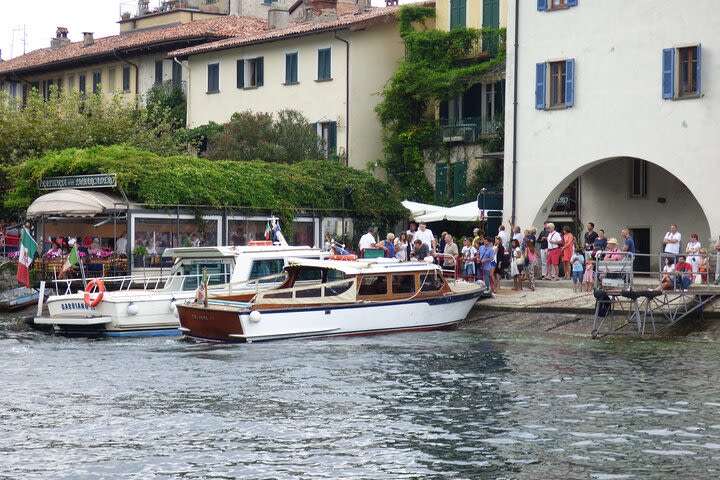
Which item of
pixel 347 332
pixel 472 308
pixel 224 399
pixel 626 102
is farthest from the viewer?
pixel 626 102

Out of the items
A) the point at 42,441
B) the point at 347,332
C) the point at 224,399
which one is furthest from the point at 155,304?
the point at 42,441

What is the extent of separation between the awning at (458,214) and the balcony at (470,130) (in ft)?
11.6

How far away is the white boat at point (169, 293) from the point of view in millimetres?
28578

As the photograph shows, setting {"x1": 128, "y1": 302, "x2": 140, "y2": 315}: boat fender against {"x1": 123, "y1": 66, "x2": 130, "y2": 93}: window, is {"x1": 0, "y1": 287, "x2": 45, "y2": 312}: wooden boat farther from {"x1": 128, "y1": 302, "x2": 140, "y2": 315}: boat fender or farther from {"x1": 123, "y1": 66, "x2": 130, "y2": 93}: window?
{"x1": 123, "y1": 66, "x2": 130, "y2": 93}: window

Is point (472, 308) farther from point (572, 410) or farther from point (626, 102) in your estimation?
A: point (572, 410)

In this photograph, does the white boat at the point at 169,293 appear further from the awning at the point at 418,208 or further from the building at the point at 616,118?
the awning at the point at 418,208

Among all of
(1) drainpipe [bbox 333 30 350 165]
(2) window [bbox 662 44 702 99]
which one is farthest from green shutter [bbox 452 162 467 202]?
(2) window [bbox 662 44 702 99]

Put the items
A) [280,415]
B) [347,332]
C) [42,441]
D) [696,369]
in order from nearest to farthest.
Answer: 1. [42,441]
2. [280,415]
3. [696,369]
4. [347,332]

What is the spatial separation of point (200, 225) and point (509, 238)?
8.69 meters

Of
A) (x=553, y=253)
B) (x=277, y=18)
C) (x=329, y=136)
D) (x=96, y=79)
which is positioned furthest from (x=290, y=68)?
(x=553, y=253)

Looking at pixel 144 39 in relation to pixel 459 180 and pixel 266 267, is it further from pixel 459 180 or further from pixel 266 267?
pixel 266 267

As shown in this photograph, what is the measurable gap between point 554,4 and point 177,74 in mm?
24760

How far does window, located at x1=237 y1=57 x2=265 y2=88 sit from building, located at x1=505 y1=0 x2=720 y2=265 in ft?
53.1

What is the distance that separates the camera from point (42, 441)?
16.7 metres
